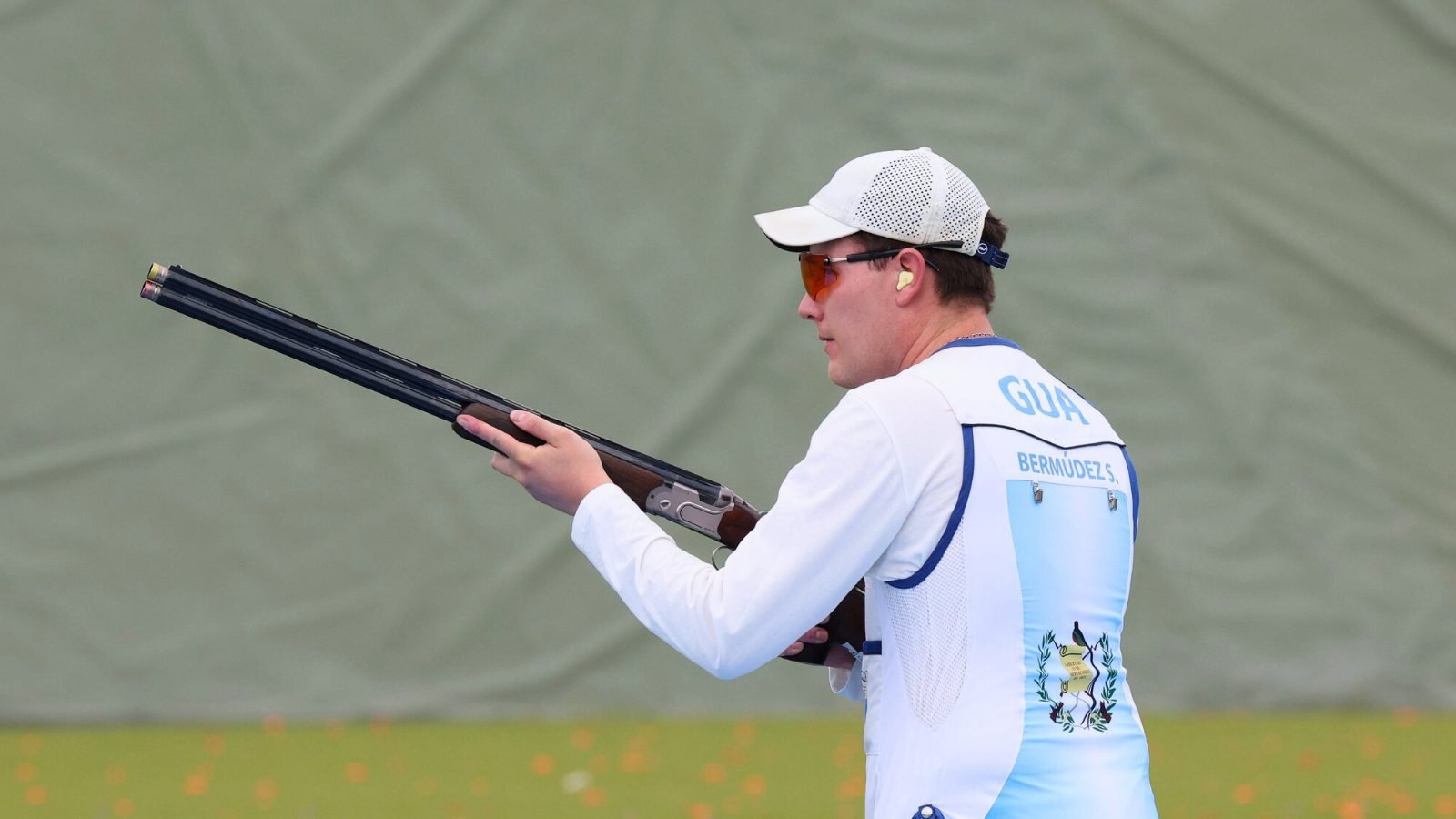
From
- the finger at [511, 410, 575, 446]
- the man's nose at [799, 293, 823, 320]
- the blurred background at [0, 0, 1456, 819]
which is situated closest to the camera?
the man's nose at [799, 293, 823, 320]

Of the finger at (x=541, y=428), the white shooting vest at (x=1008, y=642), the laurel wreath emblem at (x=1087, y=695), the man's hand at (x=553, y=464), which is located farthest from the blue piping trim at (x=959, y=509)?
the finger at (x=541, y=428)

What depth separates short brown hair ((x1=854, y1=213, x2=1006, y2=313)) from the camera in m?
2.05

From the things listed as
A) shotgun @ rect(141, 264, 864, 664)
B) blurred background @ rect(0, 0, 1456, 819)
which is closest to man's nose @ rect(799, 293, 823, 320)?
shotgun @ rect(141, 264, 864, 664)

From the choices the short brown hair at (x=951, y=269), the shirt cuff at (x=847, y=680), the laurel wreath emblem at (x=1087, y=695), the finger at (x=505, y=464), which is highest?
the short brown hair at (x=951, y=269)

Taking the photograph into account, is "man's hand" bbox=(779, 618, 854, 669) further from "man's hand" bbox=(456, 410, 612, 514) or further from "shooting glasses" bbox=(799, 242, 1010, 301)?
"shooting glasses" bbox=(799, 242, 1010, 301)

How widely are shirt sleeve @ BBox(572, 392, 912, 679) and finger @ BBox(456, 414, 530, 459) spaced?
1.53 feet

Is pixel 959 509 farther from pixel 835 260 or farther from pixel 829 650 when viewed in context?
pixel 829 650

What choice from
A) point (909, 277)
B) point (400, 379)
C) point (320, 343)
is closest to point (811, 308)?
point (909, 277)

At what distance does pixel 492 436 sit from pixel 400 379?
428 millimetres

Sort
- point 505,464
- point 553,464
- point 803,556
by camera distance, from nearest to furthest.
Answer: point 803,556, point 553,464, point 505,464

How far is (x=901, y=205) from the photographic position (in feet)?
6.63

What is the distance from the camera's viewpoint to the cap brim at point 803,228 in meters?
2.05

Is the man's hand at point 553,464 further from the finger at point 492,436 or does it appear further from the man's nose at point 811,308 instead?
the man's nose at point 811,308

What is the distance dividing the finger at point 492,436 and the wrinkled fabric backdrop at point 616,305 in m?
4.11
